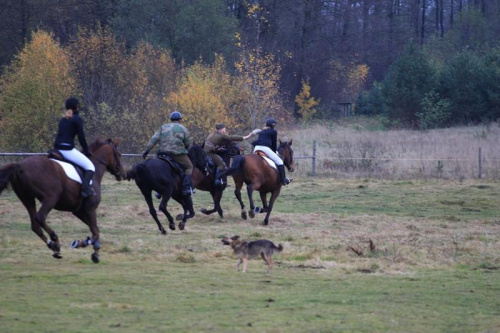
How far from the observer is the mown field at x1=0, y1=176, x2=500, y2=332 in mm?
8492

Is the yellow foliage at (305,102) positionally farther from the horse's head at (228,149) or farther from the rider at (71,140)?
the rider at (71,140)

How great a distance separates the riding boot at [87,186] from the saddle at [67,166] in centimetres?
7

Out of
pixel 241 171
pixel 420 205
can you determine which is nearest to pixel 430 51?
pixel 420 205

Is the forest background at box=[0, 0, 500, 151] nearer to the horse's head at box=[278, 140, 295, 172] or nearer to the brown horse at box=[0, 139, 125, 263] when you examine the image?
the horse's head at box=[278, 140, 295, 172]

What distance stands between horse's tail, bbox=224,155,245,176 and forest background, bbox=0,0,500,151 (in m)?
16.2

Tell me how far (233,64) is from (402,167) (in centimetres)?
2861

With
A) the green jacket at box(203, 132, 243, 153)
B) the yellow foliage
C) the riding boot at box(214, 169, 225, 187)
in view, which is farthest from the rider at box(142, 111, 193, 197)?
the yellow foliage

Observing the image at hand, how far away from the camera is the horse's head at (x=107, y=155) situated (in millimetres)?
14078

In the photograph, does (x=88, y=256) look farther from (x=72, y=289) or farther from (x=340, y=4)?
(x=340, y=4)

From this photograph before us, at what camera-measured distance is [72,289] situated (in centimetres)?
1002

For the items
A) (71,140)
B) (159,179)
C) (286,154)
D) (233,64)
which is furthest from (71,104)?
(233,64)

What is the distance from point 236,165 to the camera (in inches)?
780

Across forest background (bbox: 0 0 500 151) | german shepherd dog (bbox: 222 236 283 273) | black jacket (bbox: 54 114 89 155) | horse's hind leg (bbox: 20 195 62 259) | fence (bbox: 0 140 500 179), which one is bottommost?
fence (bbox: 0 140 500 179)

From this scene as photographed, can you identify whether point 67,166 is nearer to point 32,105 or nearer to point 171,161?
point 171,161
